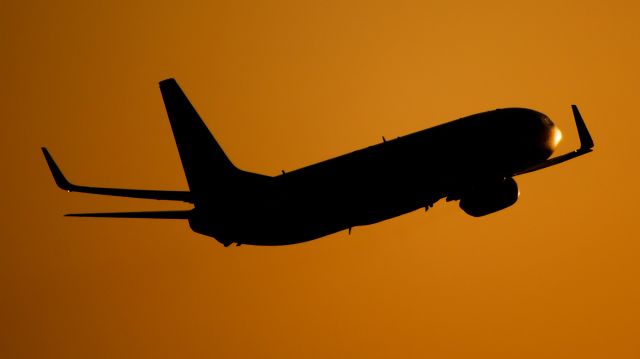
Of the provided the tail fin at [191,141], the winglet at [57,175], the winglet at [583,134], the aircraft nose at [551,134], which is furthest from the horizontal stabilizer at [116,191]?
the winglet at [583,134]

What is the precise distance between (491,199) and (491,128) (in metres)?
4.17

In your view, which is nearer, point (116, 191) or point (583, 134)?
point (116, 191)

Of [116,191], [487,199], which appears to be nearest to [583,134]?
[487,199]

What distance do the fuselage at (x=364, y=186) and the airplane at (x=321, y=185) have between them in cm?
5

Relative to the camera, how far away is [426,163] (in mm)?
56344

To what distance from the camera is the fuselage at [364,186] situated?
51.2 metres

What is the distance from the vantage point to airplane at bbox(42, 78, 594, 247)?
50875mm

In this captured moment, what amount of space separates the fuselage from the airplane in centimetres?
5

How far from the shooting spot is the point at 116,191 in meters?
A: 48.6

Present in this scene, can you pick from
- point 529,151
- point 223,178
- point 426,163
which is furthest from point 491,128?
→ point 223,178

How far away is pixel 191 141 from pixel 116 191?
14.9 ft

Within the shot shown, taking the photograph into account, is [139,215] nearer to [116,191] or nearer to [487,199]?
[116,191]

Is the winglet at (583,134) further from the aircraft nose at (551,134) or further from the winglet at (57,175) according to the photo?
the winglet at (57,175)

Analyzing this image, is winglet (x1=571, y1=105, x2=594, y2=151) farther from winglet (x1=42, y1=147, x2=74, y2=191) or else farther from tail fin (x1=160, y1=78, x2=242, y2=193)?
winglet (x1=42, y1=147, x2=74, y2=191)
